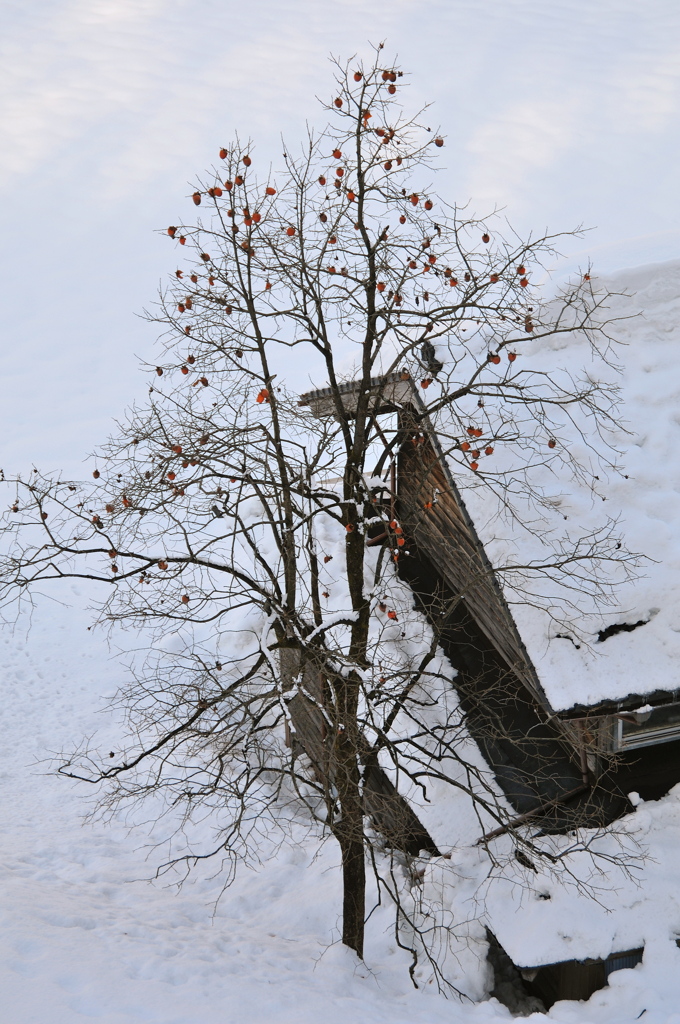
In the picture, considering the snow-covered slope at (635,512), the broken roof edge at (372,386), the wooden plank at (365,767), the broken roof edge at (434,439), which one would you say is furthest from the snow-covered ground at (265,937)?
the broken roof edge at (372,386)

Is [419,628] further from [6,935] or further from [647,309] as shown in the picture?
[6,935]

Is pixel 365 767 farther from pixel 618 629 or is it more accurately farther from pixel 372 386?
pixel 372 386

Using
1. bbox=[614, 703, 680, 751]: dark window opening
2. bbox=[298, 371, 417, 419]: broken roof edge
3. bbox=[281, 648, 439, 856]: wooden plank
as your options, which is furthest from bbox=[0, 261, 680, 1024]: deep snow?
bbox=[298, 371, 417, 419]: broken roof edge

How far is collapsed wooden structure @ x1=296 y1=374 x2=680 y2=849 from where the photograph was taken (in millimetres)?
6973

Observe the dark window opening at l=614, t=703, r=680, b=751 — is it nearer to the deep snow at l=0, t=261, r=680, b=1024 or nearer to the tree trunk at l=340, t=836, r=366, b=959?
the deep snow at l=0, t=261, r=680, b=1024

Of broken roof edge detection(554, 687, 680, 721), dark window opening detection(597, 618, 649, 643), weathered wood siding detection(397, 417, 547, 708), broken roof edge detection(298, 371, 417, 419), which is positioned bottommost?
broken roof edge detection(554, 687, 680, 721)

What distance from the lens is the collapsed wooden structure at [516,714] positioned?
6.97 meters

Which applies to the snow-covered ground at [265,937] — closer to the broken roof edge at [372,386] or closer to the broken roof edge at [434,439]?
the broken roof edge at [434,439]

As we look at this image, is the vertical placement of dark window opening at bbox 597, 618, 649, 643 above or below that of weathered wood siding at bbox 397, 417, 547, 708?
below

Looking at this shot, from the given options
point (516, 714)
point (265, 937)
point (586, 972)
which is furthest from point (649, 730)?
point (265, 937)

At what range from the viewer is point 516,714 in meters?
9.16

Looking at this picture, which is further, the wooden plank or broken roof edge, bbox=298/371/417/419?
broken roof edge, bbox=298/371/417/419

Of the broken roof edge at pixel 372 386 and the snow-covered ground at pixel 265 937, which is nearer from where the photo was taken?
the snow-covered ground at pixel 265 937

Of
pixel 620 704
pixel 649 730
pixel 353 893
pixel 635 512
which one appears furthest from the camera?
pixel 635 512
